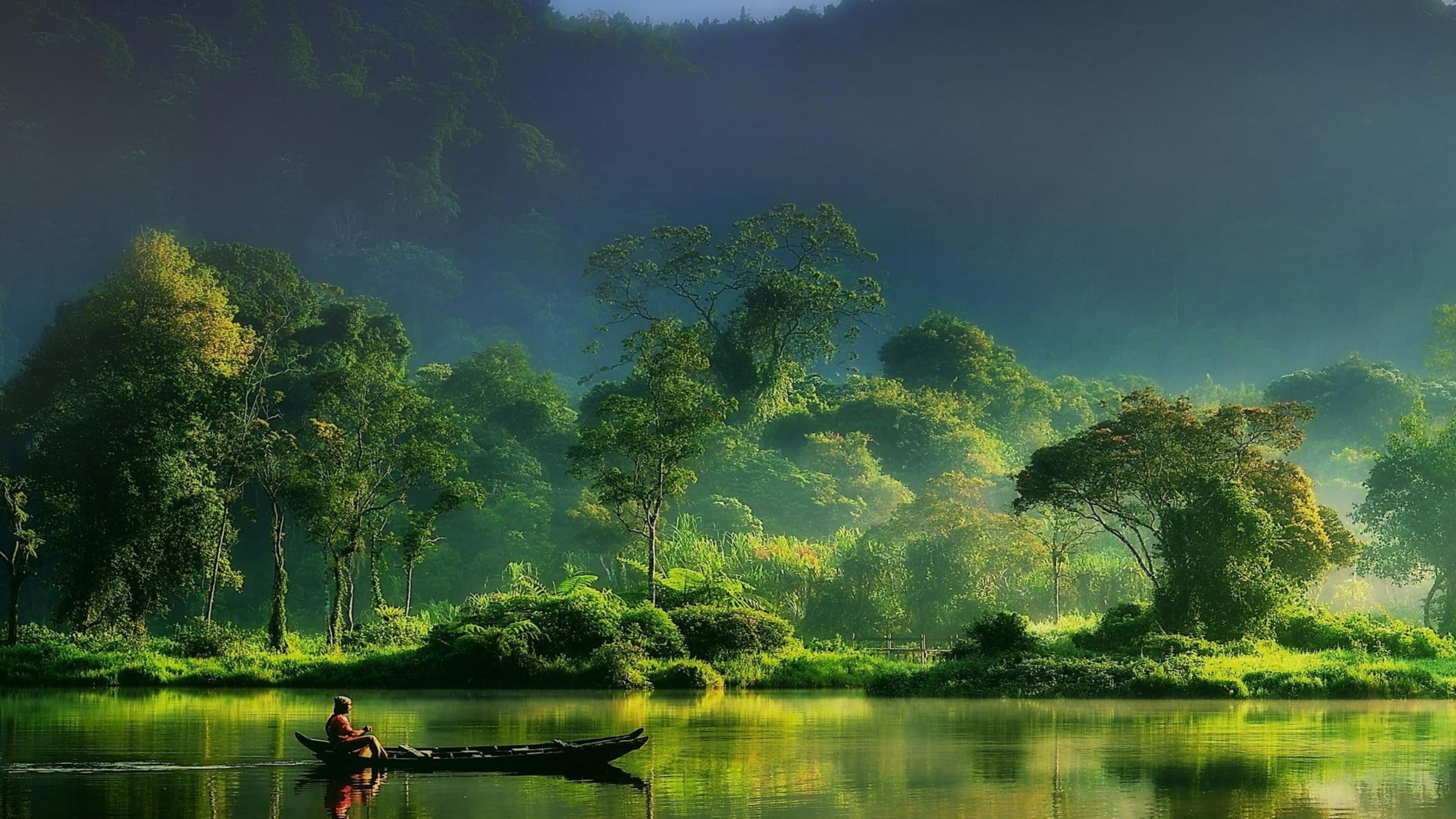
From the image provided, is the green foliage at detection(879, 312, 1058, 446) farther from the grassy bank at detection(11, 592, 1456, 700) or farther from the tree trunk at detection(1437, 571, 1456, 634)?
the grassy bank at detection(11, 592, 1456, 700)

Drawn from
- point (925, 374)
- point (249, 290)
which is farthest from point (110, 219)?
point (925, 374)

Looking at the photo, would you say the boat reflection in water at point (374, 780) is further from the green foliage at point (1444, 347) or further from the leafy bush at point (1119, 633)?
the green foliage at point (1444, 347)

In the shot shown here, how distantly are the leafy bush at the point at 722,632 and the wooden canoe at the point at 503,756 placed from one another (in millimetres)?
20098

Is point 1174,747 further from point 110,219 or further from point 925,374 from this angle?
point 110,219

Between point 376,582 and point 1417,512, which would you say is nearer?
point 376,582

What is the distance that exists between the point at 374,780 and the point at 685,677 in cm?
1862

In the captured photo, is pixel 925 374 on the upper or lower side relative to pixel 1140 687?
upper

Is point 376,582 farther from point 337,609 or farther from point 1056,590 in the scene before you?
point 1056,590

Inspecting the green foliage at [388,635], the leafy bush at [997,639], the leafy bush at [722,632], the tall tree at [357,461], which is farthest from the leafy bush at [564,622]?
the leafy bush at [997,639]

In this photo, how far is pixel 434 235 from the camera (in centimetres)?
14250

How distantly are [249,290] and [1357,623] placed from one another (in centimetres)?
4793

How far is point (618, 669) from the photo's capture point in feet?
118

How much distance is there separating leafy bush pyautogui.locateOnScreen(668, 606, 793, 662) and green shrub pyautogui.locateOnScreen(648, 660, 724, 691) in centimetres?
154

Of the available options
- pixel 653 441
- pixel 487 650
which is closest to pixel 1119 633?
pixel 653 441
